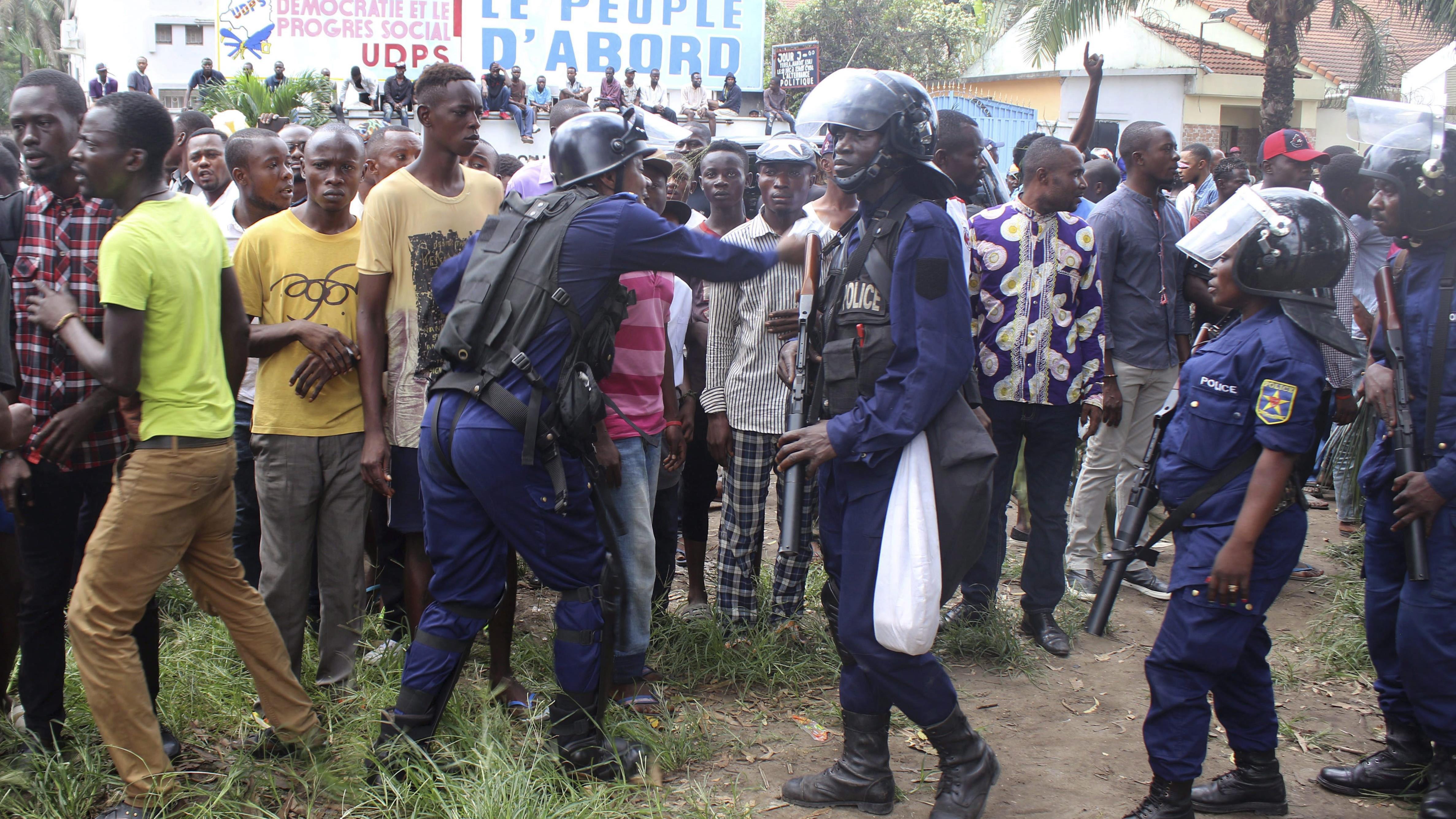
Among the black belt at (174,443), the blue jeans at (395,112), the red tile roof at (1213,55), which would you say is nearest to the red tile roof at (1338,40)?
the red tile roof at (1213,55)

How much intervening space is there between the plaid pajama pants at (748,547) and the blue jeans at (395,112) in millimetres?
16650

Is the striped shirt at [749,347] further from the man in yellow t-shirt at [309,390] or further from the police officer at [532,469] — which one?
the man in yellow t-shirt at [309,390]

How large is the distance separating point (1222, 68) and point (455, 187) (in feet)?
94.8

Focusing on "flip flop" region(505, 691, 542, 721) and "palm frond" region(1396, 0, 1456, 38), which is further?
"palm frond" region(1396, 0, 1456, 38)

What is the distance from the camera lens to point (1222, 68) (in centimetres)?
2777

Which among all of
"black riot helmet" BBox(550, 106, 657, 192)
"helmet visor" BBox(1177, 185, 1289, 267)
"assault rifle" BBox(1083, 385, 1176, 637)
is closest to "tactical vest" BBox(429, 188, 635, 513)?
"black riot helmet" BBox(550, 106, 657, 192)

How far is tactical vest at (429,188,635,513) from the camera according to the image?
307cm

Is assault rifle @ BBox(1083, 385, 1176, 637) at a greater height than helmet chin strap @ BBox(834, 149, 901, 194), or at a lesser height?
lesser

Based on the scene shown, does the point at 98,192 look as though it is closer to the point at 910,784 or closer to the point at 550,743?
the point at 550,743

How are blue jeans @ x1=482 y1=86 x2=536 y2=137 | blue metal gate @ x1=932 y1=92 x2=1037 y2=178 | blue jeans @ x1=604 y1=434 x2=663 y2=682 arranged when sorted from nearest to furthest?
1. blue jeans @ x1=604 y1=434 x2=663 y2=682
2. blue jeans @ x1=482 y1=86 x2=536 y2=137
3. blue metal gate @ x1=932 y1=92 x2=1037 y2=178

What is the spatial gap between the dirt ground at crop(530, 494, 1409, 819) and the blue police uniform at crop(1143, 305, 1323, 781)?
52 cm

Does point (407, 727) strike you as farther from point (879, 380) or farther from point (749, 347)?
point (749, 347)

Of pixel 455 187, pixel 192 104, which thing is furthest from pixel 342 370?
pixel 192 104

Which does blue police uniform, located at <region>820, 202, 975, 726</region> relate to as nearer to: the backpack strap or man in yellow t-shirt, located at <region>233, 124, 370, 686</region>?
the backpack strap
